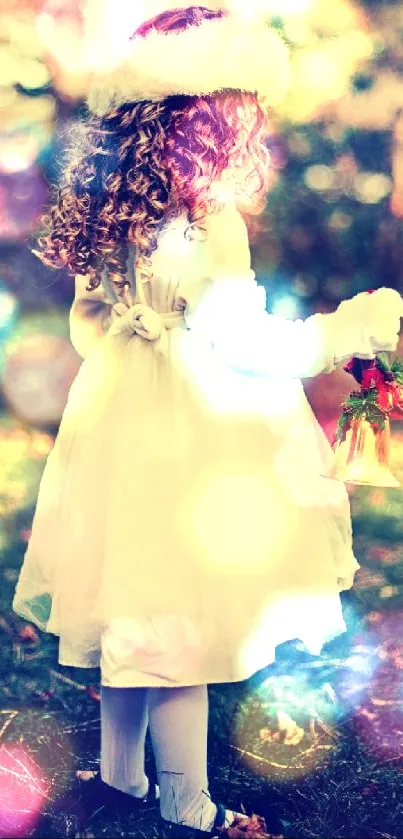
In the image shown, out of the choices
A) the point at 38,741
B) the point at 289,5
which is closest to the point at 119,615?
the point at 38,741

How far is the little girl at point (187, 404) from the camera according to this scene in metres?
2.05

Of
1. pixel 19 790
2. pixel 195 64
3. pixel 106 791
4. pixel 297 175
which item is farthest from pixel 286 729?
pixel 195 64

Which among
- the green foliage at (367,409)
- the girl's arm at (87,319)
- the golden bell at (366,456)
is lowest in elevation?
the golden bell at (366,456)

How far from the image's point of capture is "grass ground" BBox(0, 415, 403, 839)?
7.49ft

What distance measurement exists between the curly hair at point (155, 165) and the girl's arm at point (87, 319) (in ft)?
0.35

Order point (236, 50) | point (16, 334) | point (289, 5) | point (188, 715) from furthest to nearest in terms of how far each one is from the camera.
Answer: point (16, 334) → point (289, 5) → point (188, 715) → point (236, 50)

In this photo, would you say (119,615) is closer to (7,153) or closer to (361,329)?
(361,329)

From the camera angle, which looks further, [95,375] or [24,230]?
[24,230]

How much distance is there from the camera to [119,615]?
6.76 feet

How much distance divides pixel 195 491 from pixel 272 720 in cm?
83

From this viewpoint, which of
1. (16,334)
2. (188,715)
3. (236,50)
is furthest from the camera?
(16,334)

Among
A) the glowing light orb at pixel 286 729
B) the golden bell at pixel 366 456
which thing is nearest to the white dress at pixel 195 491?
the golden bell at pixel 366 456

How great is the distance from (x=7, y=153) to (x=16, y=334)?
455mm

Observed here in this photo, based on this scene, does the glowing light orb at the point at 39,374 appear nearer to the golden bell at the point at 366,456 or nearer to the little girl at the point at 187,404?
the little girl at the point at 187,404
